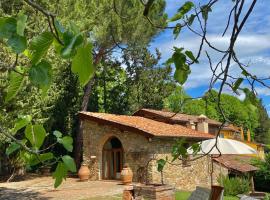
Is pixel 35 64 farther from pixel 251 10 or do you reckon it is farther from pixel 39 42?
pixel 251 10

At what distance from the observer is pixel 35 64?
2.20 feet

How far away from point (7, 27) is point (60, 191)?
1563 centimetres

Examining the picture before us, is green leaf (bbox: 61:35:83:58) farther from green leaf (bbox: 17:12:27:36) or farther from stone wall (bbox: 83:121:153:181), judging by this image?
stone wall (bbox: 83:121:153:181)

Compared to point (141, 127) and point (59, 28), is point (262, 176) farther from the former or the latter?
point (59, 28)

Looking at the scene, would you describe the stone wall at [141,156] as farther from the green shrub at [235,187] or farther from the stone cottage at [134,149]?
the green shrub at [235,187]

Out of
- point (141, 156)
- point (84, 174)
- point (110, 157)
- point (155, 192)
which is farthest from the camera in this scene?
point (110, 157)

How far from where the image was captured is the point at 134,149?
18.6m

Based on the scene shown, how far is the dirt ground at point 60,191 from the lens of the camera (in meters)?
14.0

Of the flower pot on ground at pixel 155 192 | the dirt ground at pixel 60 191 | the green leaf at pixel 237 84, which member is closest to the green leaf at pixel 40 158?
the green leaf at pixel 237 84

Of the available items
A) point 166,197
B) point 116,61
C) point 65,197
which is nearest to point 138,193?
point 166,197

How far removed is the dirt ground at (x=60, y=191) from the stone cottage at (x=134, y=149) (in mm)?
1549

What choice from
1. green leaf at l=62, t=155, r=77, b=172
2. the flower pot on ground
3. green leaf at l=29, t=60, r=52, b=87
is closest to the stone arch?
the flower pot on ground

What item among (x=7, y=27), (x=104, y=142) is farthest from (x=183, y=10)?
(x=104, y=142)

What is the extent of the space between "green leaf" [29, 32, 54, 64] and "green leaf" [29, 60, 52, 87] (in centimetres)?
1
